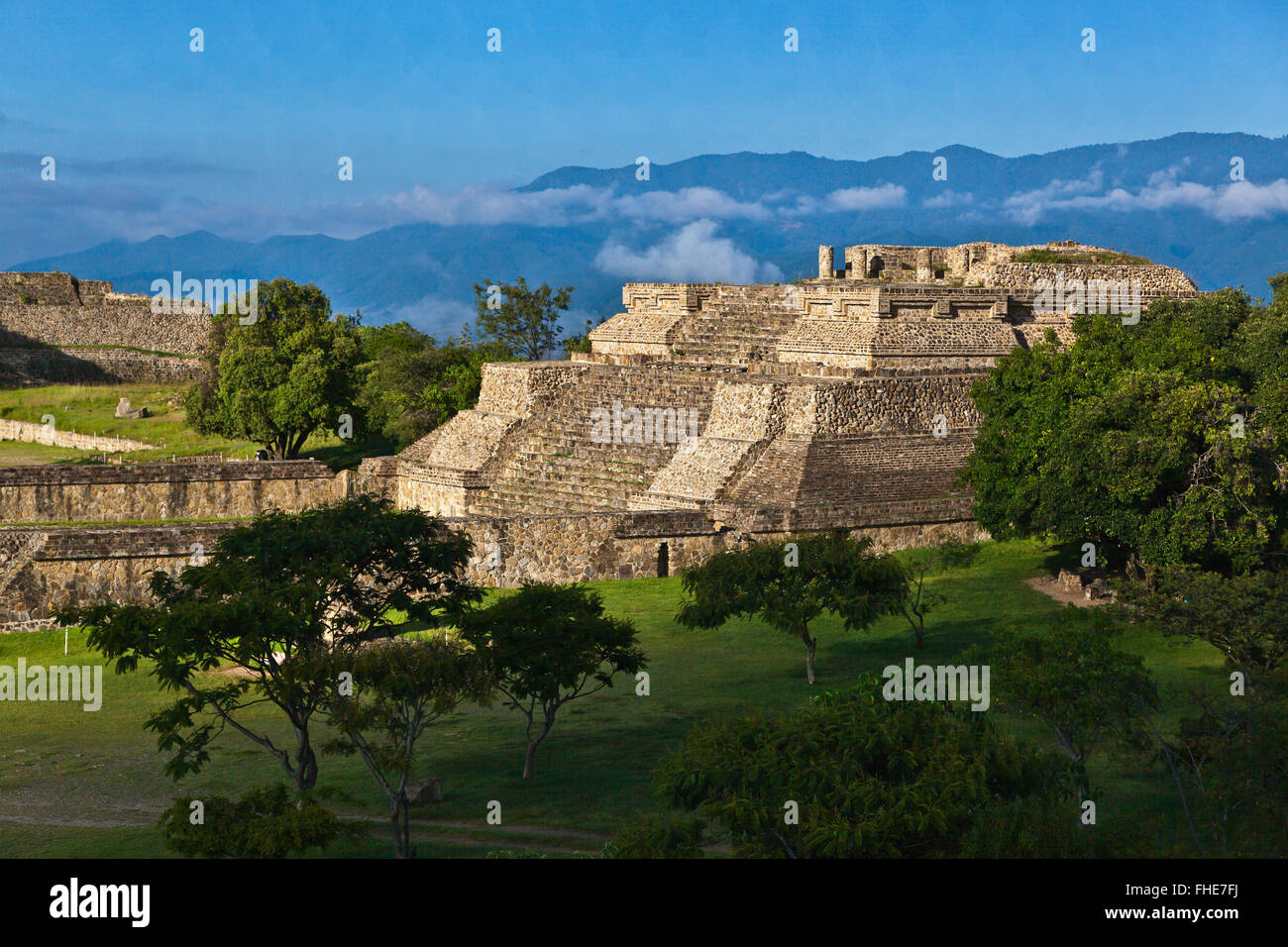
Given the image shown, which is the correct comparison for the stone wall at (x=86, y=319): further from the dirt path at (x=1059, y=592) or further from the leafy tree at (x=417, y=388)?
the dirt path at (x=1059, y=592)

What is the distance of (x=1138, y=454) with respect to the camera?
22.4 m

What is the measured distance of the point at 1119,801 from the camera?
14516 millimetres

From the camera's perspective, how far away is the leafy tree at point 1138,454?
22297 mm

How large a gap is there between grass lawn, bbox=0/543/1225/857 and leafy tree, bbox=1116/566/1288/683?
0.71 m

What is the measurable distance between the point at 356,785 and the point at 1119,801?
783cm

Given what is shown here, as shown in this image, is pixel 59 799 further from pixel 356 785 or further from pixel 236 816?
pixel 236 816

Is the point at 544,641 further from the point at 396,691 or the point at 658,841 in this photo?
the point at 658,841

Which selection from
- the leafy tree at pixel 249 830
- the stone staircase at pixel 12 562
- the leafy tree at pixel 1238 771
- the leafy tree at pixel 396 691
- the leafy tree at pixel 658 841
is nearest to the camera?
the leafy tree at pixel 658 841

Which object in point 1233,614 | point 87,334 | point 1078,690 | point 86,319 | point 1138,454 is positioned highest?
point 86,319

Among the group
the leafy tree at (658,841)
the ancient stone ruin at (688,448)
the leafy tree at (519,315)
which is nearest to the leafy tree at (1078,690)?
the leafy tree at (658,841)

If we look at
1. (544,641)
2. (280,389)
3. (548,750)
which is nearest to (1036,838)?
(544,641)

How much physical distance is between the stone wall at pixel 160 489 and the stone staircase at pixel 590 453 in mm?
4474

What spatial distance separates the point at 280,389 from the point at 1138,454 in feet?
77.8
